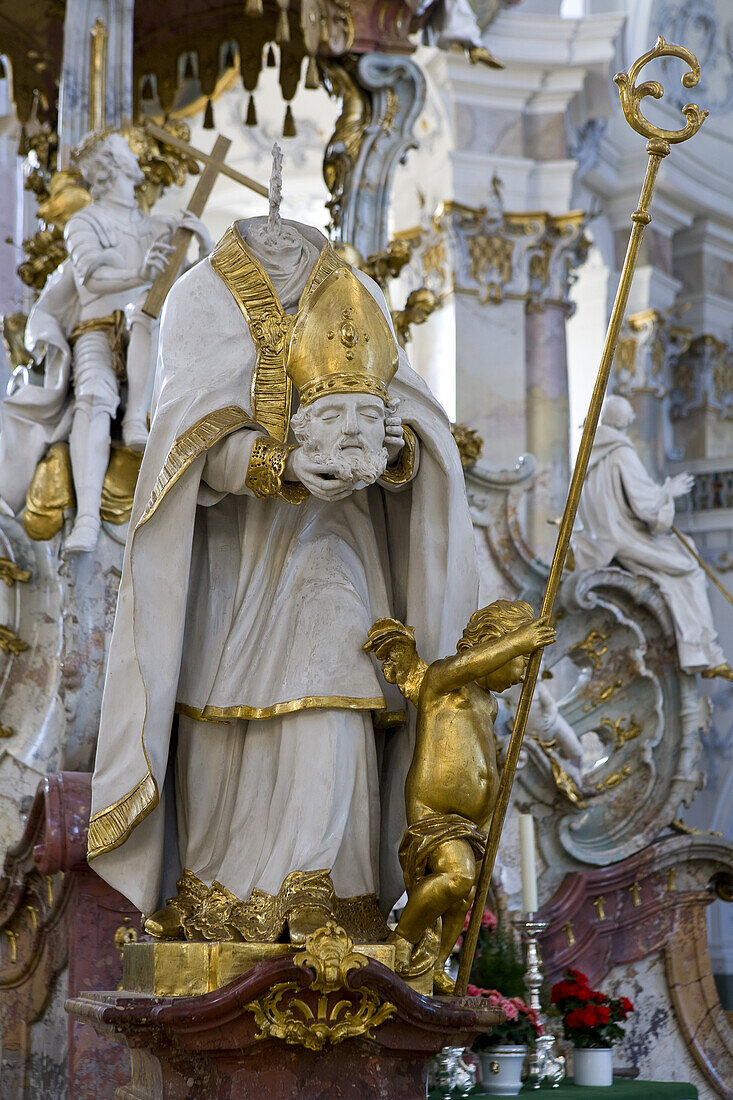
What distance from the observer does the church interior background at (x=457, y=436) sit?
5.23m

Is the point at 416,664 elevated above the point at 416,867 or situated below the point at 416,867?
above

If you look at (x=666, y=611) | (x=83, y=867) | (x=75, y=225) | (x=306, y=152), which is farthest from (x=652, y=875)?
(x=306, y=152)

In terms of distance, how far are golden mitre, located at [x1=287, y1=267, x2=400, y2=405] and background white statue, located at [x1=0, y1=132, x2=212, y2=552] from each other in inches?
91.4

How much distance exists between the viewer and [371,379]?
321 centimetres

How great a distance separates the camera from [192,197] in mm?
5996

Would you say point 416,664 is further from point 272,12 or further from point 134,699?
point 272,12

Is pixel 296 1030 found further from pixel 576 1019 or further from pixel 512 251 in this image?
pixel 512 251

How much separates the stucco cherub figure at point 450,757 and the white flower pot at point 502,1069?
2.14 metres

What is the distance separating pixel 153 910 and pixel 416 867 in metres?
0.59

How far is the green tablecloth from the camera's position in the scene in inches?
201

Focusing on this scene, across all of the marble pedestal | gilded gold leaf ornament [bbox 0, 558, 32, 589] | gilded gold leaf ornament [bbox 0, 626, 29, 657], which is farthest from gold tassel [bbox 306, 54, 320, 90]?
the marble pedestal

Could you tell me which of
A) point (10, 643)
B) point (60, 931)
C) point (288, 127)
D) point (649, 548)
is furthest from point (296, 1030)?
point (288, 127)

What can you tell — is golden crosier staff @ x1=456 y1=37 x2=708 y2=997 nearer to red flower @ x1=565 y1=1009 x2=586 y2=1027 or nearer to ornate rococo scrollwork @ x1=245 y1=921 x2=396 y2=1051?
ornate rococo scrollwork @ x1=245 y1=921 x2=396 y2=1051

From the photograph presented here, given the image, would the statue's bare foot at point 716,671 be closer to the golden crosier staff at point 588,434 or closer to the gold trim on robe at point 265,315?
the golden crosier staff at point 588,434
